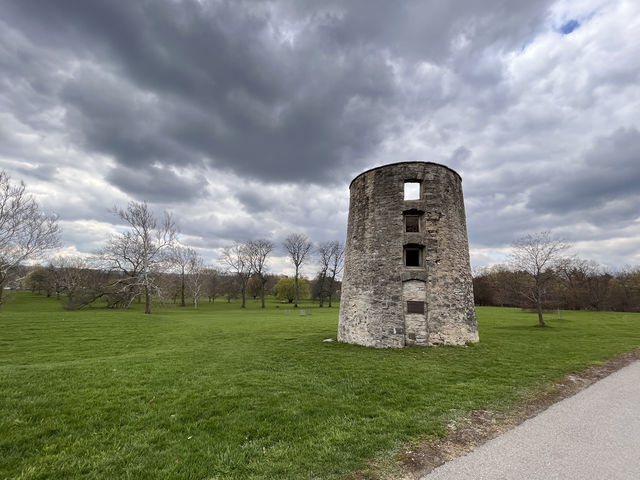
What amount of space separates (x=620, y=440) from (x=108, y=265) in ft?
122

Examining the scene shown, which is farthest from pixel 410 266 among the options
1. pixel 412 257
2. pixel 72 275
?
pixel 72 275

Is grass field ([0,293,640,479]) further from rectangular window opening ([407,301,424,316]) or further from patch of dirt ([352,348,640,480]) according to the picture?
rectangular window opening ([407,301,424,316])

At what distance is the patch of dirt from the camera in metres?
4.02

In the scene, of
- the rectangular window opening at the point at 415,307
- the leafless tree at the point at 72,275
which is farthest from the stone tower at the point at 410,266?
the leafless tree at the point at 72,275

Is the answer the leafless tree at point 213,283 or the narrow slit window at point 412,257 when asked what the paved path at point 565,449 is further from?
the leafless tree at point 213,283

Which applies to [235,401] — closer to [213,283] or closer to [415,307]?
[415,307]

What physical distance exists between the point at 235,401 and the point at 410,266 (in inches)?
384

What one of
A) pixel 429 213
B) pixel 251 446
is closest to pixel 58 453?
pixel 251 446

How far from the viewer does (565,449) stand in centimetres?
442

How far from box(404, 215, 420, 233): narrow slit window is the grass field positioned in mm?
5691

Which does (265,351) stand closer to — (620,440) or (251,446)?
(251,446)

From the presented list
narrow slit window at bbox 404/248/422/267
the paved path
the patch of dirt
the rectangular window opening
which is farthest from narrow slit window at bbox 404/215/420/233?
the paved path

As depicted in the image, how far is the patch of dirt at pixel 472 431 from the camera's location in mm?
4020

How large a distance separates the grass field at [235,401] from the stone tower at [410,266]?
3.65 ft
